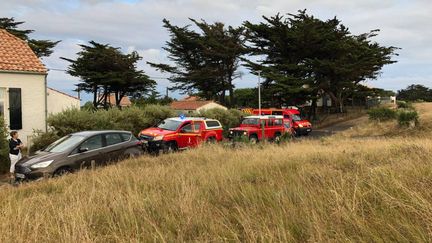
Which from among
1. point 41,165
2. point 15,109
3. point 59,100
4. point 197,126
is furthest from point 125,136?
point 59,100

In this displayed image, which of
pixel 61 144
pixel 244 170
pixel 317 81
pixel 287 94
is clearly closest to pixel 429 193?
pixel 244 170

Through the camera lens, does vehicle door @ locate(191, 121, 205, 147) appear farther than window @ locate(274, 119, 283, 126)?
No

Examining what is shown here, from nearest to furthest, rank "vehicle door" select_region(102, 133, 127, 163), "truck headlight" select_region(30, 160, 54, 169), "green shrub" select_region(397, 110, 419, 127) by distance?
1. "truck headlight" select_region(30, 160, 54, 169)
2. "vehicle door" select_region(102, 133, 127, 163)
3. "green shrub" select_region(397, 110, 419, 127)

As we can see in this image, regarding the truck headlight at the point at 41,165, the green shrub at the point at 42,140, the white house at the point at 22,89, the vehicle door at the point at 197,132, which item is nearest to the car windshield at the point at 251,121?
the vehicle door at the point at 197,132

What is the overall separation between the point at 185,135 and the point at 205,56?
32170mm

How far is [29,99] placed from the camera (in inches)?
815

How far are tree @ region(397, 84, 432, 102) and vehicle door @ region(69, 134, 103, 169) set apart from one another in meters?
91.8

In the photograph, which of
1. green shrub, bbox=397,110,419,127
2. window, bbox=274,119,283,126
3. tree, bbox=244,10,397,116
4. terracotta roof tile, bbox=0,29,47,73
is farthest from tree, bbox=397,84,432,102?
terracotta roof tile, bbox=0,29,47,73

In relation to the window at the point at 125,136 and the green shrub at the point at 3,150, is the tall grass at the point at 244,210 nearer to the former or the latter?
the window at the point at 125,136

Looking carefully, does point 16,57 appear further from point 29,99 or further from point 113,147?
point 113,147

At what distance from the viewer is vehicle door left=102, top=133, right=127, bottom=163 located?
1431cm

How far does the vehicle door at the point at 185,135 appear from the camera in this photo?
21.6 meters

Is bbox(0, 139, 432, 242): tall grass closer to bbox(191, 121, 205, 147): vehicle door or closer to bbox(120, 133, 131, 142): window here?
bbox(120, 133, 131, 142): window

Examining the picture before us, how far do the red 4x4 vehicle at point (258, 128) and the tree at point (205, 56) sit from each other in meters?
23.3
